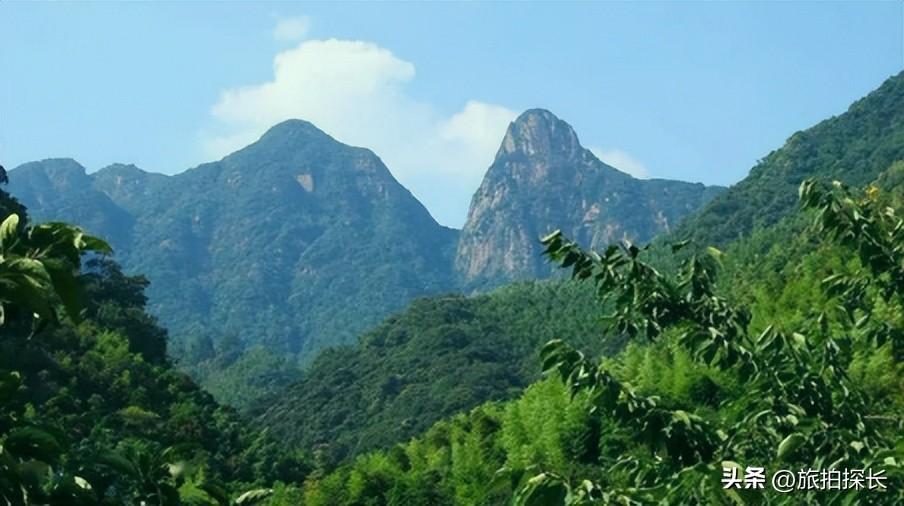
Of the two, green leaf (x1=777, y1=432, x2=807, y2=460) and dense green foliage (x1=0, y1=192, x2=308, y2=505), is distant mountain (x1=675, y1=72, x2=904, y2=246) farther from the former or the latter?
green leaf (x1=777, y1=432, x2=807, y2=460)

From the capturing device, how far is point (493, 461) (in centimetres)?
3581

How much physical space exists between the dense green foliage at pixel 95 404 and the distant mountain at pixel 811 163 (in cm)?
5179

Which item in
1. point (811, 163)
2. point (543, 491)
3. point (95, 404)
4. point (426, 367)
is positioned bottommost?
point (426, 367)

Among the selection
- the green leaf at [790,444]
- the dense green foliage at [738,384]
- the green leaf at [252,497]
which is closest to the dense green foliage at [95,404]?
the green leaf at [252,497]

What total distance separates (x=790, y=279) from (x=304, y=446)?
40.0 meters

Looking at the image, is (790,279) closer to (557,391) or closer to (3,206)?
(557,391)

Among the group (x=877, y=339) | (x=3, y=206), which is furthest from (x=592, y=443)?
(x=877, y=339)

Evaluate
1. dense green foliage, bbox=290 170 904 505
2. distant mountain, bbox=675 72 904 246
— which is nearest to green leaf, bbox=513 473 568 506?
dense green foliage, bbox=290 170 904 505

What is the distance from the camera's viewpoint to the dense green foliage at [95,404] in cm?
207

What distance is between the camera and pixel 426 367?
81375 millimetres

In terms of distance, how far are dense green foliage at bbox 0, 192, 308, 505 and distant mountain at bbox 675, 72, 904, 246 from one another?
51.8m

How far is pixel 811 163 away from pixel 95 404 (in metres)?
87.3

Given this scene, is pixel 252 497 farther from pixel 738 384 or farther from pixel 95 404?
pixel 95 404

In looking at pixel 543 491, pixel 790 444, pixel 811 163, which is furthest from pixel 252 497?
pixel 811 163
